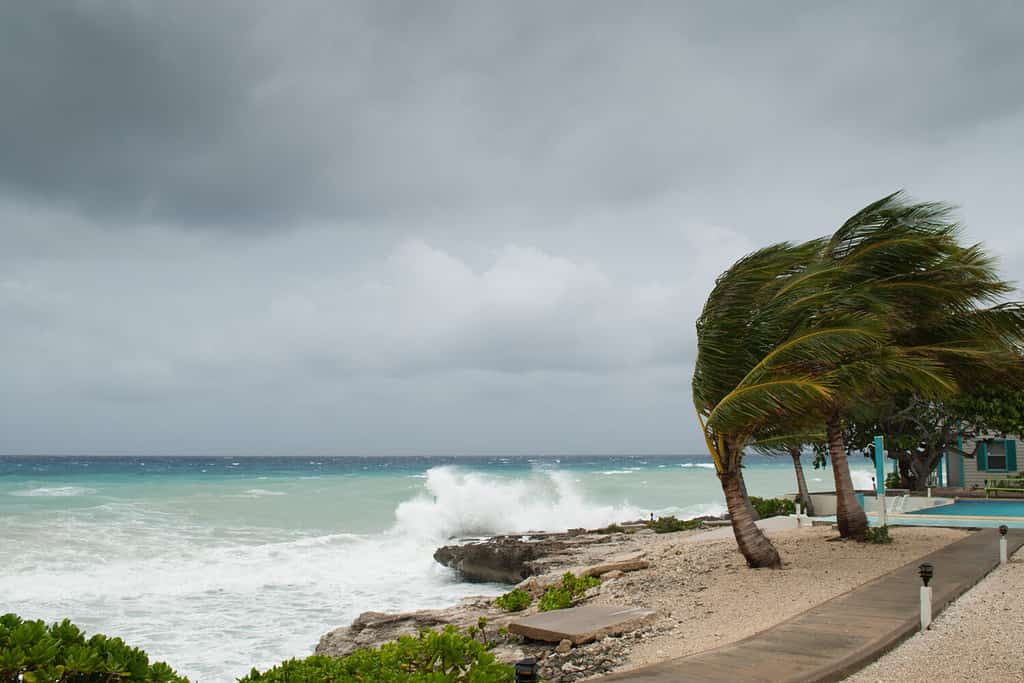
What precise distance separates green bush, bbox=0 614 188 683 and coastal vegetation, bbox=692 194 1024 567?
9042mm

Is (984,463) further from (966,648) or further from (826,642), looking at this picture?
(826,642)

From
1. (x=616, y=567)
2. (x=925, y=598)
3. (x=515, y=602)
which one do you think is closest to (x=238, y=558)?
(x=616, y=567)

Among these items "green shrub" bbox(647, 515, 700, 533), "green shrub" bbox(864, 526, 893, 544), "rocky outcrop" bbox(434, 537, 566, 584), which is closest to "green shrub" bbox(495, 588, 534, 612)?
"rocky outcrop" bbox(434, 537, 566, 584)

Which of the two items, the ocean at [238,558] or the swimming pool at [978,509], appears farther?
the swimming pool at [978,509]

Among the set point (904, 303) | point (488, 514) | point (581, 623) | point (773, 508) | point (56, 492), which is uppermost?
point (904, 303)

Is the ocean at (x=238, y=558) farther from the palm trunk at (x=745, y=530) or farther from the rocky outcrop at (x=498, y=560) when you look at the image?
the palm trunk at (x=745, y=530)

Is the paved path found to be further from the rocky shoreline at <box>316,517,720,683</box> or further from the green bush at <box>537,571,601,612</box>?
the green bush at <box>537,571,601,612</box>

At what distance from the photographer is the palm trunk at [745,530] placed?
1254 centimetres

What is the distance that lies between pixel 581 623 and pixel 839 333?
6.18 meters

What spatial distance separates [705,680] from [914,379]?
8.74m

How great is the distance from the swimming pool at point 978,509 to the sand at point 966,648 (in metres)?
14.6

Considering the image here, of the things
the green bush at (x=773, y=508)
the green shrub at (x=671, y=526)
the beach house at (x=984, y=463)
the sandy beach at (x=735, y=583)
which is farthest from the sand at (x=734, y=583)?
the beach house at (x=984, y=463)

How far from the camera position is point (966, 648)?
23.8ft

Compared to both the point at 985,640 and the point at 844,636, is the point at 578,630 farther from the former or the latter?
the point at 985,640
